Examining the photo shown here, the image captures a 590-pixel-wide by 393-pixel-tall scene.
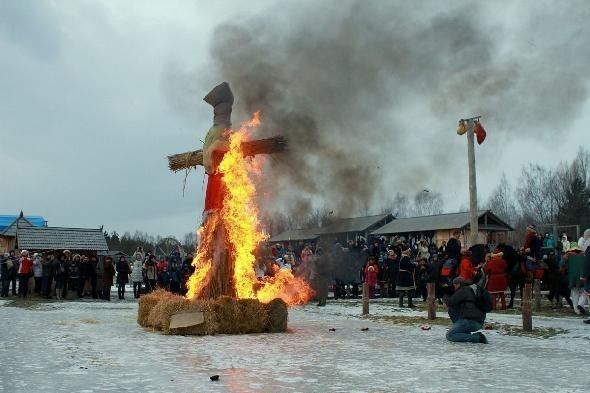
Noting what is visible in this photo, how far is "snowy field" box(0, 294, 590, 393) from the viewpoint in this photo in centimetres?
720

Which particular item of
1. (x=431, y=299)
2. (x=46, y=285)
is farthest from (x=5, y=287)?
(x=431, y=299)

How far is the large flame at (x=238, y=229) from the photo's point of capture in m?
13.6

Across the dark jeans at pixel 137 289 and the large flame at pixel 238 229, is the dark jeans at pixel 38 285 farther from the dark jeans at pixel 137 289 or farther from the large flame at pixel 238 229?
the large flame at pixel 238 229

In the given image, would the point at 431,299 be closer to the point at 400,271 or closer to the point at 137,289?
the point at 400,271

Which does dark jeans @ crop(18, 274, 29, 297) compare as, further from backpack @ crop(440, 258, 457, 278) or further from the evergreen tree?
the evergreen tree

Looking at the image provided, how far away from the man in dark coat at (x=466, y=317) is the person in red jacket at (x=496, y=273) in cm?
628

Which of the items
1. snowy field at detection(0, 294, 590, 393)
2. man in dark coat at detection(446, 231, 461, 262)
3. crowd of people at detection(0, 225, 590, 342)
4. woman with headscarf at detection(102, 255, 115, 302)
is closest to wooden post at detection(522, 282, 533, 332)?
snowy field at detection(0, 294, 590, 393)

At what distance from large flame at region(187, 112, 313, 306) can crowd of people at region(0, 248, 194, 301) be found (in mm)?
10152

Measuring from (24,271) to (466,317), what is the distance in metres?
19.3

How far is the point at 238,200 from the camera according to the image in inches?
544

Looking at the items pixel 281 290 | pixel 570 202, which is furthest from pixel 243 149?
pixel 570 202

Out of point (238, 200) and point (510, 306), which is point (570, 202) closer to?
point (510, 306)

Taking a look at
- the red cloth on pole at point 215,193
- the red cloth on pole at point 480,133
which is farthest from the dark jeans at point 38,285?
the red cloth on pole at point 480,133

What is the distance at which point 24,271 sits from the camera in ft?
80.3
